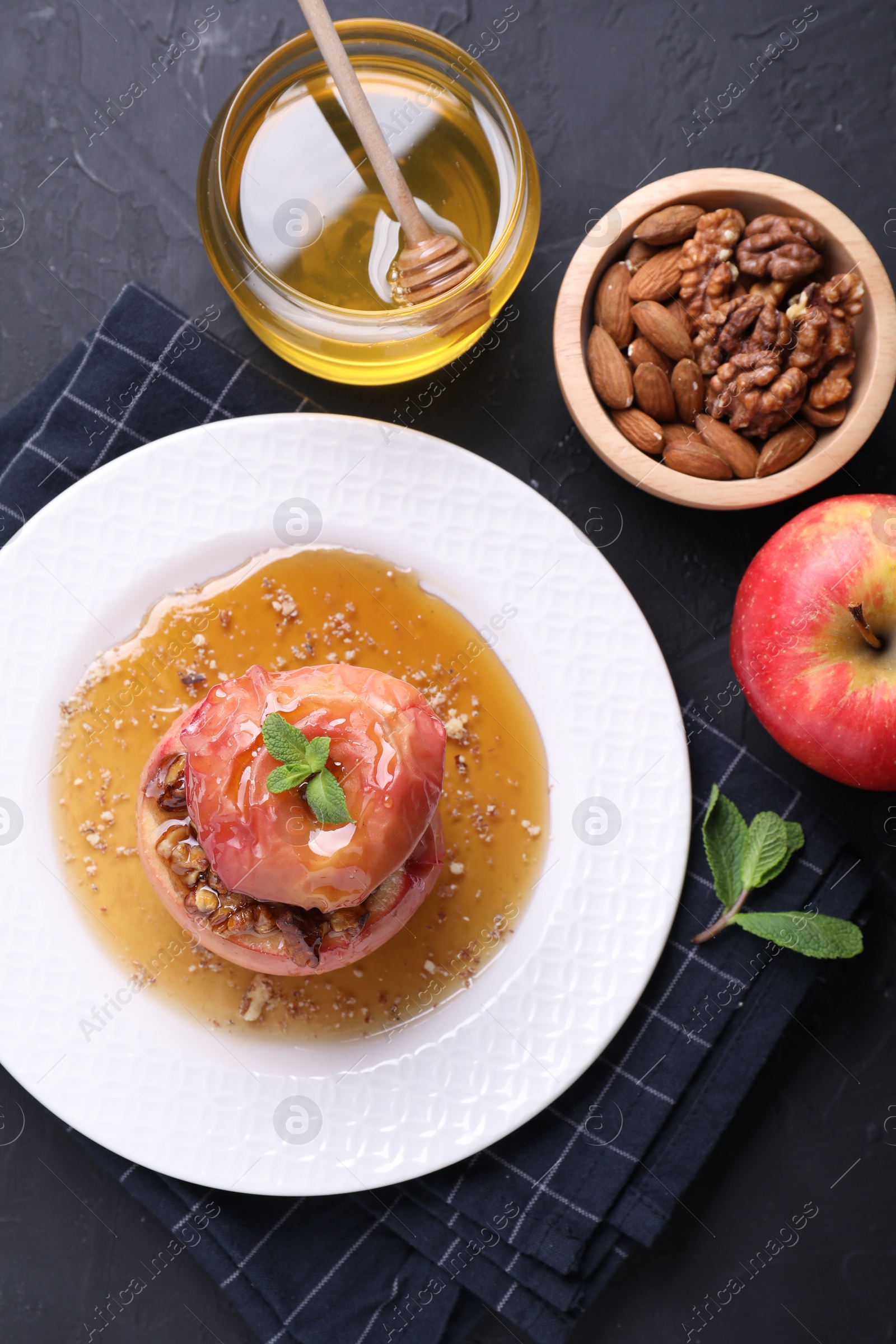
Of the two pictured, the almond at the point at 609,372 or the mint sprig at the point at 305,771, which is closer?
the mint sprig at the point at 305,771

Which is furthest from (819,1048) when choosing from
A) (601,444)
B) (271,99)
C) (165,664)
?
(271,99)

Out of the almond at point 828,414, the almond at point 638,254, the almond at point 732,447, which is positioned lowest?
the almond at point 828,414

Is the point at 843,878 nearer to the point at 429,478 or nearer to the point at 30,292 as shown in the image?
the point at 429,478

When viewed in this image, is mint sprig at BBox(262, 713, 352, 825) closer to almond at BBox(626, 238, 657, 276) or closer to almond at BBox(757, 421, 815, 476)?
almond at BBox(757, 421, 815, 476)

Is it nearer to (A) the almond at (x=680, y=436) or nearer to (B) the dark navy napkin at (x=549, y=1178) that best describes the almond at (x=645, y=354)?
(A) the almond at (x=680, y=436)

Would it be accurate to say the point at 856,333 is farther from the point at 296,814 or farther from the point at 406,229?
the point at 296,814

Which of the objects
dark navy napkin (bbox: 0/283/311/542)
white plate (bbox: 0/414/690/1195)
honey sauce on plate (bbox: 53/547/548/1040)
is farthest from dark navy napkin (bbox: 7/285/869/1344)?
honey sauce on plate (bbox: 53/547/548/1040)

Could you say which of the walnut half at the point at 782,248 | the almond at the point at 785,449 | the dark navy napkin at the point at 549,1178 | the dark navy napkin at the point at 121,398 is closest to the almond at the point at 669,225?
the walnut half at the point at 782,248

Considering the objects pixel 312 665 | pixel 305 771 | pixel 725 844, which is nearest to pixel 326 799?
pixel 305 771
